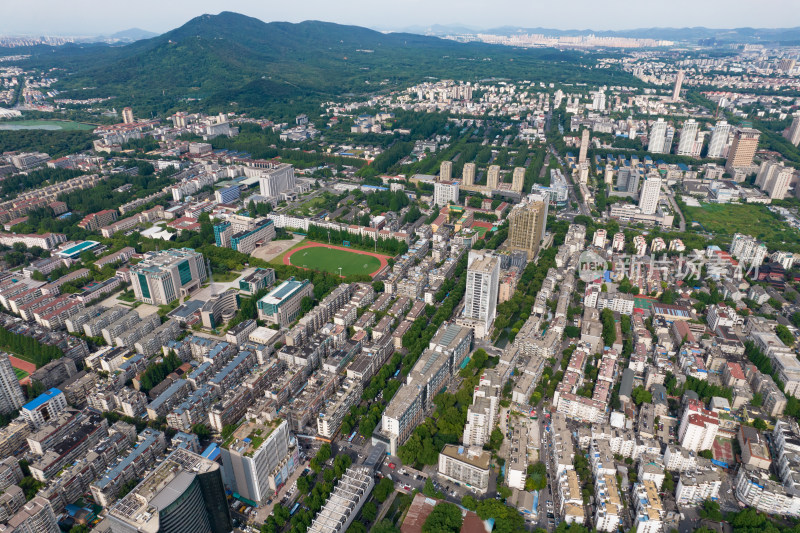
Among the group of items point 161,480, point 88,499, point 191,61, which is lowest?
point 88,499

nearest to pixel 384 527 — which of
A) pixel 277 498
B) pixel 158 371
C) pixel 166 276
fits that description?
pixel 277 498

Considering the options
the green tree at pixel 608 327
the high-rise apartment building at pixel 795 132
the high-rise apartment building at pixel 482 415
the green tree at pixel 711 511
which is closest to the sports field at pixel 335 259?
the green tree at pixel 608 327

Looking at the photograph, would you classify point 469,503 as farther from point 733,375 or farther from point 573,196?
point 573,196

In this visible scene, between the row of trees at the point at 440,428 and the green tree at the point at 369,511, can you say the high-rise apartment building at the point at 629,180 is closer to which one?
the row of trees at the point at 440,428

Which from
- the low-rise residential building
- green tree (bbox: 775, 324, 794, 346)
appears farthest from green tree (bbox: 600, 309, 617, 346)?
the low-rise residential building

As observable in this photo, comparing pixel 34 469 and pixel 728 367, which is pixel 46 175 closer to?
pixel 34 469

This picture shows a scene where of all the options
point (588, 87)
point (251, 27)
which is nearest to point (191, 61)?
point (251, 27)
